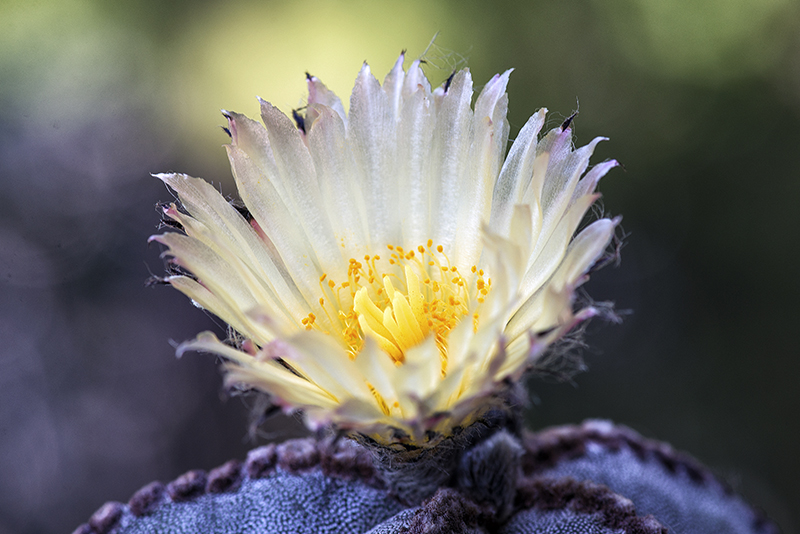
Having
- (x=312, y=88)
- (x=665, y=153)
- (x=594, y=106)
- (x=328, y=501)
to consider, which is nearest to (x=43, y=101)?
(x=312, y=88)

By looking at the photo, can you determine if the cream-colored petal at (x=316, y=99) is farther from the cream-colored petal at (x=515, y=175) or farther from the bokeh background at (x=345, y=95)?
the bokeh background at (x=345, y=95)

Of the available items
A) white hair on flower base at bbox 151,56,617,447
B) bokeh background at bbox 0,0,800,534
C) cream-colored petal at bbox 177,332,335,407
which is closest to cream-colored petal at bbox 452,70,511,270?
white hair on flower base at bbox 151,56,617,447

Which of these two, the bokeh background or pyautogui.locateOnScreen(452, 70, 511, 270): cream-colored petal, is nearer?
pyautogui.locateOnScreen(452, 70, 511, 270): cream-colored petal

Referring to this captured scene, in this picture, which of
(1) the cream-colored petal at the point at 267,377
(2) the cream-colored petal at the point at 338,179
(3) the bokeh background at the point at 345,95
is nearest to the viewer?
(1) the cream-colored petal at the point at 267,377

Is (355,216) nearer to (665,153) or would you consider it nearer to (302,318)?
(302,318)

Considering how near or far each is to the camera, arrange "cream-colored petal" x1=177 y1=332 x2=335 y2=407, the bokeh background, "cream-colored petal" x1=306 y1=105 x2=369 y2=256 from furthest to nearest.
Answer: the bokeh background → "cream-colored petal" x1=306 y1=105 x2=369 y2=256 → "cream-colored petal" x1=177 y1=332 x2=335 y2=407

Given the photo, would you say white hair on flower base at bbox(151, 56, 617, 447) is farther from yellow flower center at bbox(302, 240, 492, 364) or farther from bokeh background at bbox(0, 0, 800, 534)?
bokeh background at bbox(0, 0, 800, 534)

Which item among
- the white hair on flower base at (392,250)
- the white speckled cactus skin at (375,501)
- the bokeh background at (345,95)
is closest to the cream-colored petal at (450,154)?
the white hair on flower base at (392,250)

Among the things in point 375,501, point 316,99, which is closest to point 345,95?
point 316,99
